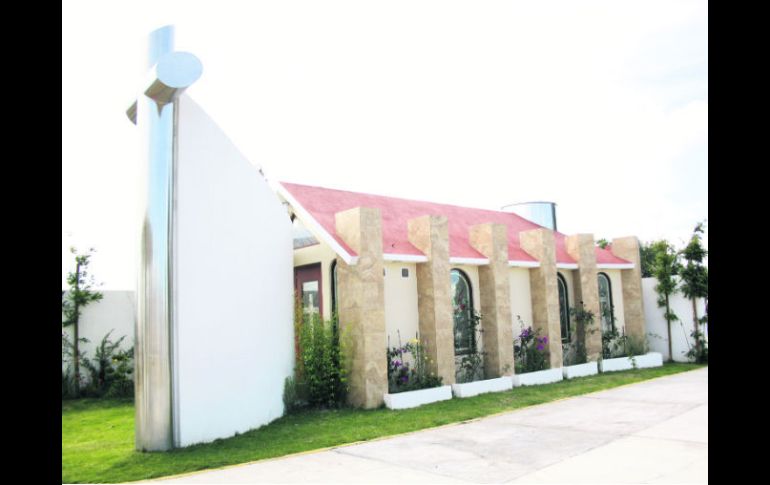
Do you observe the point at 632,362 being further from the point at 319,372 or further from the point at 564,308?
the point at 319,372

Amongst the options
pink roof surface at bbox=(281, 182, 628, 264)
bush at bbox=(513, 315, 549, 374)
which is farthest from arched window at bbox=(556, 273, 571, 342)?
bush at bbox=(513, 315, 549, 374)

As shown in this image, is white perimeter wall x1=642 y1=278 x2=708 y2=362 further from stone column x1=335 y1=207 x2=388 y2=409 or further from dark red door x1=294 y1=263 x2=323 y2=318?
dark red door x1=294 y1=263 x2=323 y2=318

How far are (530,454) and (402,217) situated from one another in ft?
28.2

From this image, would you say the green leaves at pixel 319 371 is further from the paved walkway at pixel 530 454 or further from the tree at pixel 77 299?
the tree at pixel 77 299

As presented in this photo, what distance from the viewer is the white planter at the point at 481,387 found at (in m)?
12.3

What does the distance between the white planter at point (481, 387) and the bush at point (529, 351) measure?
126 cm

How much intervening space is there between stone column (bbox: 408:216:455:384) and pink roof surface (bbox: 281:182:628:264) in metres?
0.43

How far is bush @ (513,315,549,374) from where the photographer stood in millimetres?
14602

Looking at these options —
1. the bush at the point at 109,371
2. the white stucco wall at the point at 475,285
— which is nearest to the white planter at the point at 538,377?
the white stucco wall at the point at 475,285

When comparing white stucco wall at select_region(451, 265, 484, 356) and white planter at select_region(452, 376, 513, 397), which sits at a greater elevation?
white stucco wall at select_region(451, 265, 484, 356)

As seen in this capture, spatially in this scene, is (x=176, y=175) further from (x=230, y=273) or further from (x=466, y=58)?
(x=466, y=58)

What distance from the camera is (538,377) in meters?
14.2

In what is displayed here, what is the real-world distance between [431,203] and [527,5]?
13721 mm

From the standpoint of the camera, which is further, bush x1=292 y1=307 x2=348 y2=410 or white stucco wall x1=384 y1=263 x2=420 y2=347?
white stucco wall x1=384 y1=263 x2=420 y2=347
